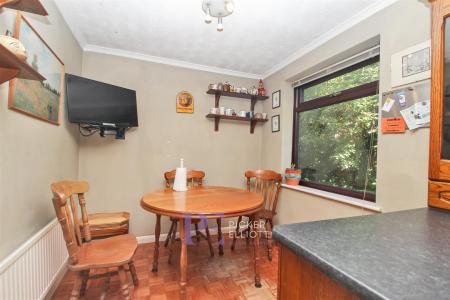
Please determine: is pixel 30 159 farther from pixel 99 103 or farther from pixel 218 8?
pixel 218 8

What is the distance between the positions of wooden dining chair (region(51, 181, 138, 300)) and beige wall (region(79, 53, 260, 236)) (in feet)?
2.87

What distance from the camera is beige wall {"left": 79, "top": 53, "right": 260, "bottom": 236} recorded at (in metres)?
2.50

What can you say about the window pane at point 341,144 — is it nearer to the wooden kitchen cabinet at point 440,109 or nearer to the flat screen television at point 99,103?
the wooden kitchen cabinet at point 440,109

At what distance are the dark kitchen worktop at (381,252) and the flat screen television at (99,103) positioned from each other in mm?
2129

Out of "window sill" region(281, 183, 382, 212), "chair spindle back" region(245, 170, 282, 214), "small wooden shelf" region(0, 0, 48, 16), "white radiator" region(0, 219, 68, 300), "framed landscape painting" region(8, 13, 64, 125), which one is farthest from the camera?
"chair spindle back" region(245, 170, 282, 214)

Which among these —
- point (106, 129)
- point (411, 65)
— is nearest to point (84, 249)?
point (106, 129)

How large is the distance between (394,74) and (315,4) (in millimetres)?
836

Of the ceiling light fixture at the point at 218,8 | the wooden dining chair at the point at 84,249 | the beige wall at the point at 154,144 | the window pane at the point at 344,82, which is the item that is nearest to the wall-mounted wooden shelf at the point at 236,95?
the beige wall at the point at 154,144

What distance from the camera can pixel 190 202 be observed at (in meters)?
1.65

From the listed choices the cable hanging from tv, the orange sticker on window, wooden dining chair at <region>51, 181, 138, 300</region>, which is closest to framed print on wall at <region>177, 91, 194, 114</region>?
the cable hanging from tv

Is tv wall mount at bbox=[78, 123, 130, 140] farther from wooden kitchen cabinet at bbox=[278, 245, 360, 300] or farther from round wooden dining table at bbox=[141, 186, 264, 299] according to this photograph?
wooden kitchen cabinet at bbox=[278, 245, 360, 300]

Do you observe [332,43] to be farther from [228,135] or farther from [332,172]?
[228,135]

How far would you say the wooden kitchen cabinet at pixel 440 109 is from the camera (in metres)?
0.91

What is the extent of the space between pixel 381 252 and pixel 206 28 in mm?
2189
